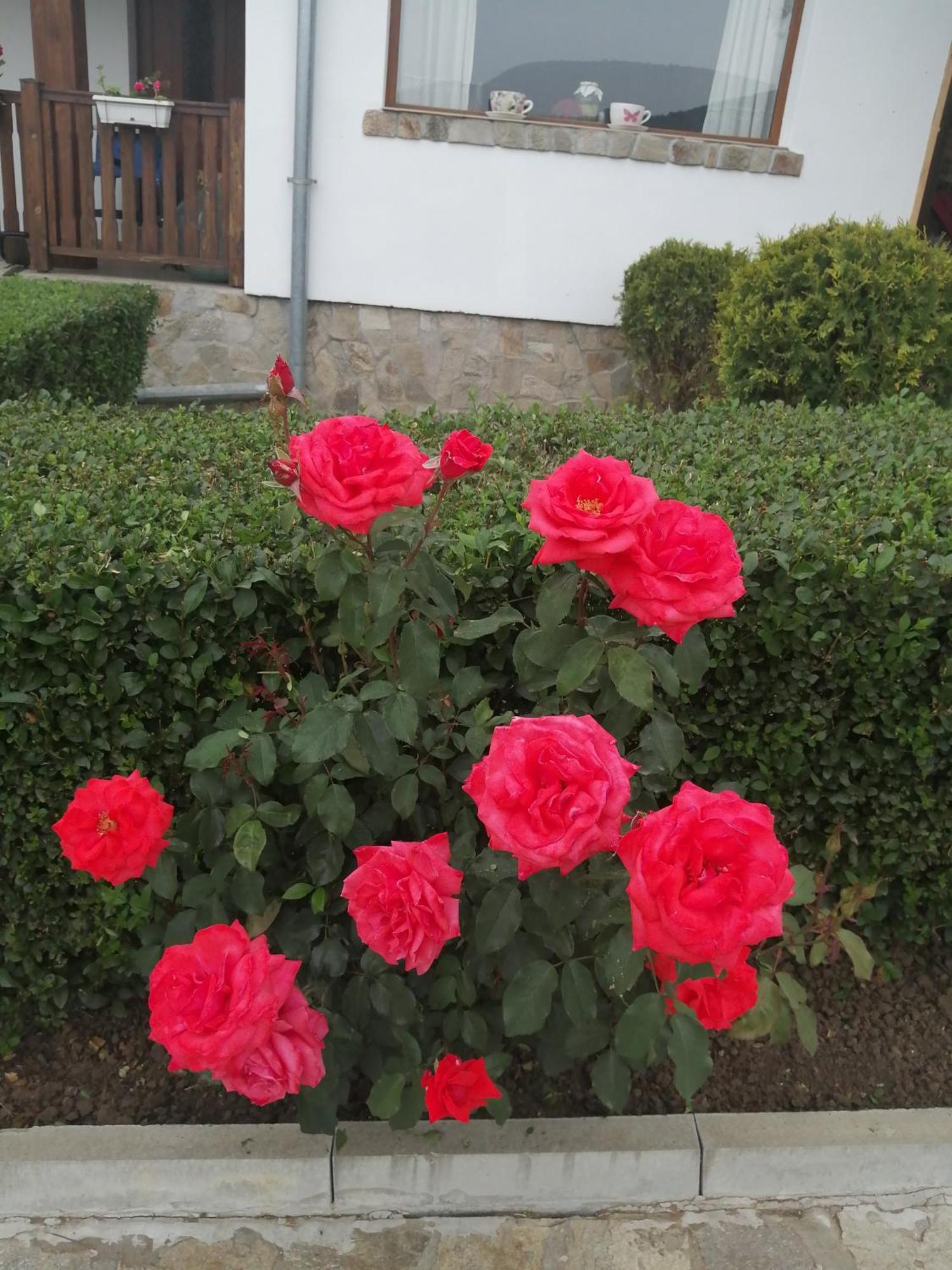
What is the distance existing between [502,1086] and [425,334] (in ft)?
19.3

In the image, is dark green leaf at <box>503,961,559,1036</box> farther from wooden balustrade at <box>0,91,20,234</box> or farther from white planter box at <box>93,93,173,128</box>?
wooden balustrade at <box>0,91,20,234</box>

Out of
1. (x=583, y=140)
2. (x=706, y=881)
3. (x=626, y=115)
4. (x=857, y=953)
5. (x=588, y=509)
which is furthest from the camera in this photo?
(x=626, y=115)

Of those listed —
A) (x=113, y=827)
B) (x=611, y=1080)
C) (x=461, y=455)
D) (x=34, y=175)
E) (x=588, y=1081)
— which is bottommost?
(x=588, y=1081)

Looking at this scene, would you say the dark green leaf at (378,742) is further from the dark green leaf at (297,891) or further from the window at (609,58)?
the window at (609,58)

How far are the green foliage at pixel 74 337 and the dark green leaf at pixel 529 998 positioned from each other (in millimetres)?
2934

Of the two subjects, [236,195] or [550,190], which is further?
[236,195]

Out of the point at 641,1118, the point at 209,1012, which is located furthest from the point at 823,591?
the point at 209,1012

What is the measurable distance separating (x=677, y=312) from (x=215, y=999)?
589 cm

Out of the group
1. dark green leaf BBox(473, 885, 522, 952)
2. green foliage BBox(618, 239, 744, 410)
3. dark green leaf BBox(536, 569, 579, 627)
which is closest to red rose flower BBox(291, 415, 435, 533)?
dark green leaf BBox(536, 569, 579, 627)

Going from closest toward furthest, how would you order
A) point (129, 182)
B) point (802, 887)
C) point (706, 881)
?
point (706, 881)
point (802, 887)
point (129, 182)

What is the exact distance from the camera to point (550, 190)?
683cm

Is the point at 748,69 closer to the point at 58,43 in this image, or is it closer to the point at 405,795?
the point at 58,43

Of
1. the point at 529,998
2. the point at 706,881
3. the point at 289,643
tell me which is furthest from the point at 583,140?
the point at 706,881

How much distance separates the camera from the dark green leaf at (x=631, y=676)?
1519 mm
